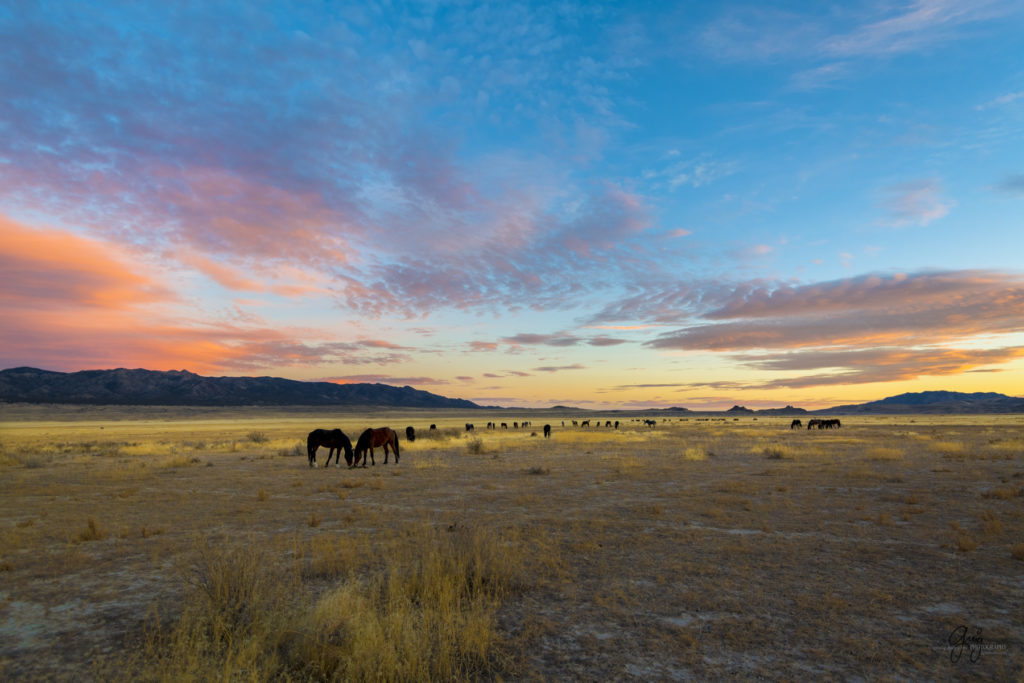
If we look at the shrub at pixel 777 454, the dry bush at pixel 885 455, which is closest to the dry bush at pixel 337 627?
the shrub at pixel 777 454

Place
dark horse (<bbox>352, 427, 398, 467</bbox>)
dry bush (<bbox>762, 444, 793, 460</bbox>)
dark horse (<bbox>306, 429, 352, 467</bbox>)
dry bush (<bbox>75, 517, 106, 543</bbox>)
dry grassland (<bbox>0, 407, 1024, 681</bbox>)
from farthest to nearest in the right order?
dry bush (<bbox>762, 444, 793, 460</bbox>), dark horse (<bbox>352, 427, 398, 467</bbox>), dark horse (<bbox>306, 429, 352, 467</bbox>), dry bush (<bbox>75, 517, 106, 543</bbox>), dry grassland (<bbox>0, 407, 1024, 681</bbox>)

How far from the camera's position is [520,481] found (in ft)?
64.3

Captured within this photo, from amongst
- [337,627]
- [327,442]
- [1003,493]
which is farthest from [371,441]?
[1003,493]

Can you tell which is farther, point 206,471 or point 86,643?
point 206,471

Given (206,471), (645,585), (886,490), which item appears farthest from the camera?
(206,471)

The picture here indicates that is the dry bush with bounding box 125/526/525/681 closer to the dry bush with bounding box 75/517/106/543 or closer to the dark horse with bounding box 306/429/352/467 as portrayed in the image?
the dry bush with bounding box 75/517/106/543

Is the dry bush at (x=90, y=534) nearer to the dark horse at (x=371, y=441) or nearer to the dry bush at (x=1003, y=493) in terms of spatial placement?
the dark horse at (x=371, y=441)

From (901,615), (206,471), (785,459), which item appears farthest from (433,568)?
(785,459)

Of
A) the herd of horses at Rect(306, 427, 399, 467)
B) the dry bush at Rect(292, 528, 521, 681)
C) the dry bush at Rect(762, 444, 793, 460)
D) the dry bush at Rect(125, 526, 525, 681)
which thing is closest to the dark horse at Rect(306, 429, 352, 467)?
the herd of horses at Rect(306, 427, 399, 467)

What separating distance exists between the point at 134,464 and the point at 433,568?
25913 millimetres

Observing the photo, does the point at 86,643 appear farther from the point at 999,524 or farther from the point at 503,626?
the point at 999,524

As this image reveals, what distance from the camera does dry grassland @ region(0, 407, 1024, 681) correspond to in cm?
522

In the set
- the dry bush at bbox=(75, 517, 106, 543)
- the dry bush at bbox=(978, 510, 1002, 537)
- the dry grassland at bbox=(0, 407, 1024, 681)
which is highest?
the dry bush at bbox=(978, 510, 1002, 537)

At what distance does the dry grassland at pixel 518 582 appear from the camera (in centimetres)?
522
